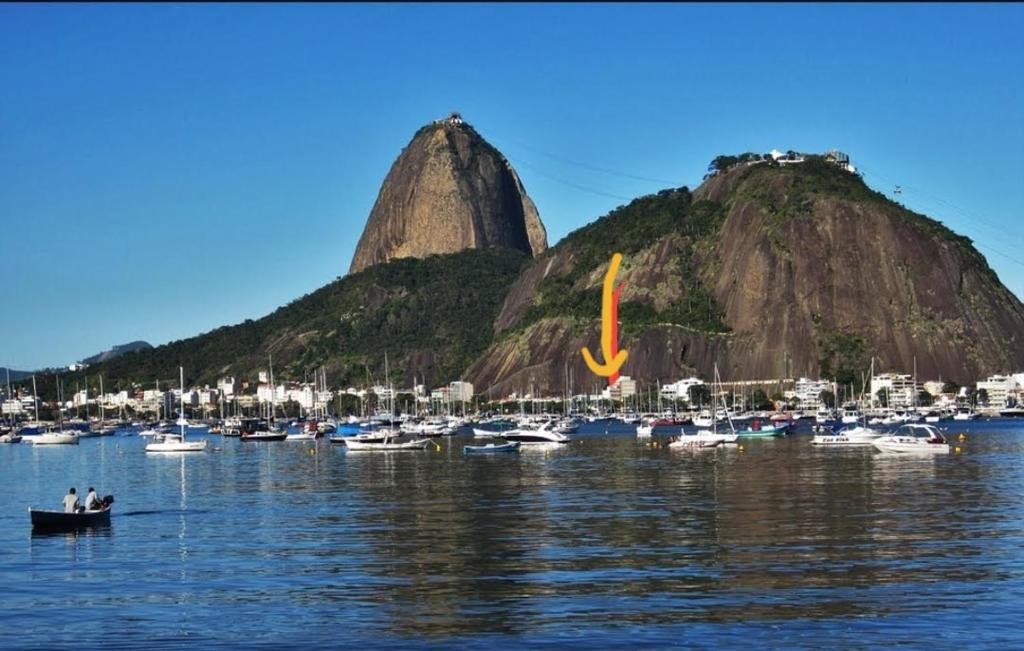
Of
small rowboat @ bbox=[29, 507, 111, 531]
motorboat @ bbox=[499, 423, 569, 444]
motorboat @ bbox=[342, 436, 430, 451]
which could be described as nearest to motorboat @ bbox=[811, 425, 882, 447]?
motorboat @ bbox=[499, 423, 569, 444]

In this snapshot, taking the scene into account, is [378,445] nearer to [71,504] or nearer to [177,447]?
[177,447]

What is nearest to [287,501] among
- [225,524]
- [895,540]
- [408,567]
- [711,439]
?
[225,524]

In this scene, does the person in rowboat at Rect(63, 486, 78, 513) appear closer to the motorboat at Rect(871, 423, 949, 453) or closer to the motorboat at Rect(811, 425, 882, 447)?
the motorboat at Rect(871, 423, 949, 453)

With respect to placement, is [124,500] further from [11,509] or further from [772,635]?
[772,635]

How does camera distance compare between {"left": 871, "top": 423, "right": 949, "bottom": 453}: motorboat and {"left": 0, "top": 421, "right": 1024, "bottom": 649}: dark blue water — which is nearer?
{"left": 0, "top": 421, "right": 1024, "bottom": 649}: dark blue water

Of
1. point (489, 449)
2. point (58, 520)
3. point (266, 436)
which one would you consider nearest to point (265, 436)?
point (266, 436)

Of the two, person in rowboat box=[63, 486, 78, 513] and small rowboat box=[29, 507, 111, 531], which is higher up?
person in rowboat box=[63, 486, 78, 513]

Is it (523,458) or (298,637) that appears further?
(523,458)

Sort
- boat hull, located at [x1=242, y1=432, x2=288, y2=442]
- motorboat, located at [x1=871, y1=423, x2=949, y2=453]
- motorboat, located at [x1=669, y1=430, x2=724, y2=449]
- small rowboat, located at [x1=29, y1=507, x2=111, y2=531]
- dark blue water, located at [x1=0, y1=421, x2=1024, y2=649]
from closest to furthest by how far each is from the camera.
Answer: dark blue water, located at [x1=0, y1=421, x2=1024, y2=649]
small rowboat, located at [x1=29, y1=507, x2=111, y2=531]
motorboat, located at [x1=871, y1=423, x2=949, y2=453]
motorboat, located at [x1=669, y1=430, x2=724, y2=449]
boat hull, located at [x1=242, y1=432, x2=288, y2=442]
